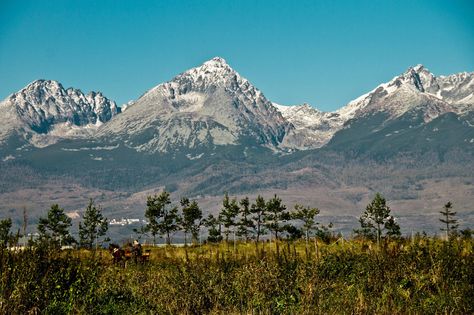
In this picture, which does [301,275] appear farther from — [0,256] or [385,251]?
[0,256]

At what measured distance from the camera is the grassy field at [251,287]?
54.8 feet

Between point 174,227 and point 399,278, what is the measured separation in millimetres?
101497

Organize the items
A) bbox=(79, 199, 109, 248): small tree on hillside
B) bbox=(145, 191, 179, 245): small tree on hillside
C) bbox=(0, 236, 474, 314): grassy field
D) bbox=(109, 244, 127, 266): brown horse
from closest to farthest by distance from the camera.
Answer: bbox=(0, 236, 474, 314): grassy field, bbox=(109, 244, 127, 266): brown horse, bbox=(79, 199, 109, 248): small tree on hillside, bbox=(145, 191, 179, 245): small tree on hillside

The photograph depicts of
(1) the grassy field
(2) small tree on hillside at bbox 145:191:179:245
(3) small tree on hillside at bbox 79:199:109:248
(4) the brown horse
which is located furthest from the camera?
(2) small tree on hillside at bbox 145:191:179:245

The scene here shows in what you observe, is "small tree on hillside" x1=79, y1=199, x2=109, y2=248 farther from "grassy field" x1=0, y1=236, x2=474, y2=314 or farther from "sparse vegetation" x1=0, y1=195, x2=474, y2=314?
"grassy field" x1=0, y1=236, x2=474, y2=314

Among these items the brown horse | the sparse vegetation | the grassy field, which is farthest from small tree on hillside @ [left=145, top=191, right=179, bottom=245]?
the grassy field

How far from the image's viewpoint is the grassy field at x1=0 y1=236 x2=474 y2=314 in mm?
16703

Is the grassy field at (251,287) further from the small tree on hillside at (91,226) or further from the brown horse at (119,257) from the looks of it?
the small tree on hillside at (91,226)

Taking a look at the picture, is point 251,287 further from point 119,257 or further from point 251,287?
point 119,257

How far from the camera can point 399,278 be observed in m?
20.5

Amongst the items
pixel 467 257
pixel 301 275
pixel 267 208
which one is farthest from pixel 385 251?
pixel 267 208

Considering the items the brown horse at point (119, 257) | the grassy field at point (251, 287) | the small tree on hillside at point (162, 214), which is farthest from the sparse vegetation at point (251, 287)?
the small tree on hillside at point (162, 214)

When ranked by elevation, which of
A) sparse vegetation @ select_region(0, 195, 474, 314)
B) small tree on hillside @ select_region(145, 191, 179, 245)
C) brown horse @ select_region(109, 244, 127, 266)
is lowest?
sparse vegetation @ select_region(0, 195, 474, 314)

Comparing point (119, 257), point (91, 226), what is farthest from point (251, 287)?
point (91, 226)
